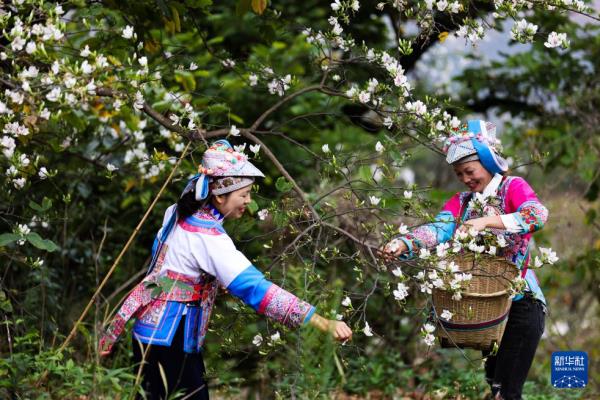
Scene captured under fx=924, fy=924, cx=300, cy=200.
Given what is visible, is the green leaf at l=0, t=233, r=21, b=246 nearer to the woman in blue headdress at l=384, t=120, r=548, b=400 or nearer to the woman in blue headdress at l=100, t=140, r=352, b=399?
the woman in blue headdress at l=100, t=140, r=352, b=399

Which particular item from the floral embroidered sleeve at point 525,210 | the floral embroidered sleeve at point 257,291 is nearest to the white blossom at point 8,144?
the floral embroidered sleeve at point 257,291

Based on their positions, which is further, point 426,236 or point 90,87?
point 426,236

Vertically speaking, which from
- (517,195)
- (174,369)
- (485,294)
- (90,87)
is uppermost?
(90,87)

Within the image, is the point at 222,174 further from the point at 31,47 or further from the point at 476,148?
the point at 476,148

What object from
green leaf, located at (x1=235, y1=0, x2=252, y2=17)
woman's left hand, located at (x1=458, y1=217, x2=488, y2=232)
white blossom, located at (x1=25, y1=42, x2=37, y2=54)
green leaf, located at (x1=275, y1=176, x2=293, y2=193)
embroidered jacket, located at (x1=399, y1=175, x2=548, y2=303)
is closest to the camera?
white blossom, located at (x1=25, y1=42, x2=37, y2=54)

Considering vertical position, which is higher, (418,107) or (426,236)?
(418,107)

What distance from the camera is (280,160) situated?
24.1ft

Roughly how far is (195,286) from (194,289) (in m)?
0.01

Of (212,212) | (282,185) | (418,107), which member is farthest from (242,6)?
(212,212)

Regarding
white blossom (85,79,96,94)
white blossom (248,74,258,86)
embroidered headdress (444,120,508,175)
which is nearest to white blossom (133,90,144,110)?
white blossom (85,79,96,94)

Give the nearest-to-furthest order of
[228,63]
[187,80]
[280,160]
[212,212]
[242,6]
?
[212,212]
[242,6]
[228,63]
[187,80]
[280,160]

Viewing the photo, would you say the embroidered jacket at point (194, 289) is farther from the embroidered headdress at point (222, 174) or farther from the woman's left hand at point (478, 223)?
the woman's left hand at point (478, 223)

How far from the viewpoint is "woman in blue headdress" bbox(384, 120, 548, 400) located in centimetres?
420

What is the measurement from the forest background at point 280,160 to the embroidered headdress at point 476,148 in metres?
0.10
